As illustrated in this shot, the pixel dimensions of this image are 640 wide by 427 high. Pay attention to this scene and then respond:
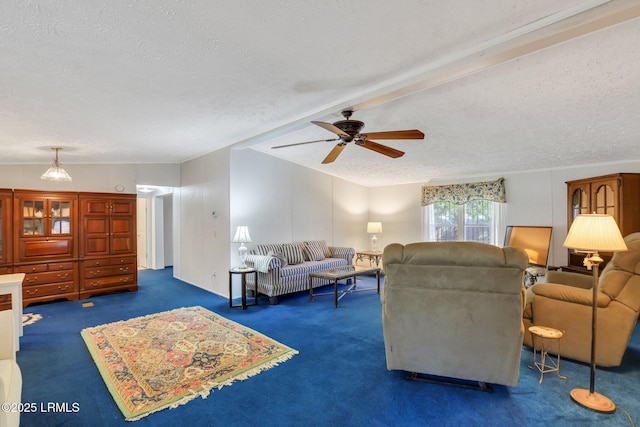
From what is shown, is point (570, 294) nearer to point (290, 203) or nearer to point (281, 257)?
point (281, 257)

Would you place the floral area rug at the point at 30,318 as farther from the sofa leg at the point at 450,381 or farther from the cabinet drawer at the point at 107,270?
the sofa leg at the point at 450,381

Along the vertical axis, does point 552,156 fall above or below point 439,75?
below

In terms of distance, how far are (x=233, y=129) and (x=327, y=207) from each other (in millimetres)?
3225

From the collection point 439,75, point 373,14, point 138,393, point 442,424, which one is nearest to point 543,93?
point 439,75

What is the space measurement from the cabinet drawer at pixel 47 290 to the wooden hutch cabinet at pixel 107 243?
0.57 ft

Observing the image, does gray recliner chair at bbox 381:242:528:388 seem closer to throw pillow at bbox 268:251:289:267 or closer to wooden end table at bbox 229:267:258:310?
wooden end table at bbox 229:267:258:310

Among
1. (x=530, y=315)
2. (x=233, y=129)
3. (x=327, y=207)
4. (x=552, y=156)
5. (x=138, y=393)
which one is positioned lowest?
(x=138, y=393)

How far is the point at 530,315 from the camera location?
3.03m

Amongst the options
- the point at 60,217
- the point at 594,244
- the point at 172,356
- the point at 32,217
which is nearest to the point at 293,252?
the point at 172,356

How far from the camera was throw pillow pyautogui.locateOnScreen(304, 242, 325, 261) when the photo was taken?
6.09 metres

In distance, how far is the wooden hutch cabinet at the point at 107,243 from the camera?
5.33m

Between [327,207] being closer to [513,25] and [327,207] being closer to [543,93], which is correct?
[543,93]

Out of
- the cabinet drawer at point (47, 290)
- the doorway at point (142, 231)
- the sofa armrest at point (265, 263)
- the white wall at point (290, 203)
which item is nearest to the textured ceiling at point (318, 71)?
the white wall at point (290, 203)

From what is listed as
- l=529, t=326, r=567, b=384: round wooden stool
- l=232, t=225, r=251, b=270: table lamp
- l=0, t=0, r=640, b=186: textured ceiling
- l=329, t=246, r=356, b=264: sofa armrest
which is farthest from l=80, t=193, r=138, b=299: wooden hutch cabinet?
l=529, t=326, r=567, b=384: round wooden stool
